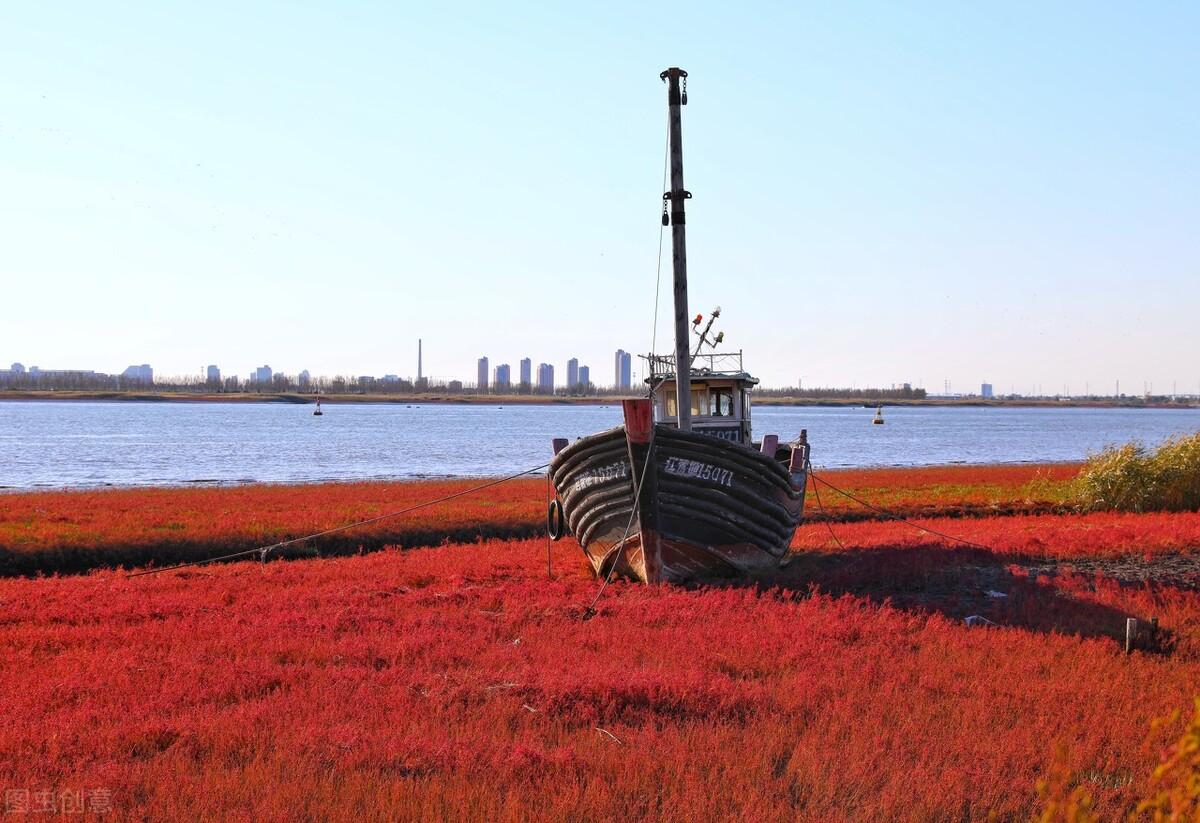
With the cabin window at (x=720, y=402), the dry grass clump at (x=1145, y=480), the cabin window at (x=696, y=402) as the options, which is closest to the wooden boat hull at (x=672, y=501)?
the cabin window at (x=720, y=402)

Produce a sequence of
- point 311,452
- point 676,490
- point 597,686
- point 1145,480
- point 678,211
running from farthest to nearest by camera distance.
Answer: point 311,452 → point 1145,480 → point 678,211 → point 676,490 → point 597,686

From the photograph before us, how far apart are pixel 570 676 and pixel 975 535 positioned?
15.2 metres

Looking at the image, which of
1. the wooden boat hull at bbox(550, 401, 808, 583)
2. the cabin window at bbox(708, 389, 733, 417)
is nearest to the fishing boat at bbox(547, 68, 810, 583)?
the wooden boat hull at bbox(550, 401, 808, 583)

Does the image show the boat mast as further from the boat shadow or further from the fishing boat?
the boat shadow

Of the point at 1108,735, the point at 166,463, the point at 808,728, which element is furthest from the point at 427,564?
the point at 166,463

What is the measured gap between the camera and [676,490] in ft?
49.8

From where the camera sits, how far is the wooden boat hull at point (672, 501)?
15.0 meters

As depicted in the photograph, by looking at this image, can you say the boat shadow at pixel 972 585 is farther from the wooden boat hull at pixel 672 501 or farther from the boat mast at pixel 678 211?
the boat mast at pixel 678 211

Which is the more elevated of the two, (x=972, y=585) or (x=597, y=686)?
(x=597, y=686)

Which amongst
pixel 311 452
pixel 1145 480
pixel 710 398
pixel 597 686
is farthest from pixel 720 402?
pixel 311 452

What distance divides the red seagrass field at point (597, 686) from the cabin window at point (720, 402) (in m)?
3.20

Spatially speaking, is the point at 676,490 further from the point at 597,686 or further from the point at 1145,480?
the point at 1145,480

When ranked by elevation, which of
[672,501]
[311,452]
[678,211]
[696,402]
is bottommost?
[311,452]

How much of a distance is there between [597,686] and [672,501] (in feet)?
19.8
